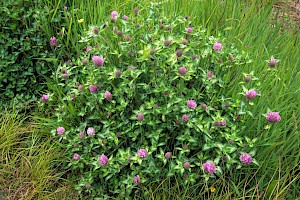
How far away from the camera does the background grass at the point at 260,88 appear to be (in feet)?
6.68

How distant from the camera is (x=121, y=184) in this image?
2045 millimetres

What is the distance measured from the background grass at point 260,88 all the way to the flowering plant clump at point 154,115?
0.09 meters

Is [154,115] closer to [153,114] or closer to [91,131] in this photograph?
[153,114]

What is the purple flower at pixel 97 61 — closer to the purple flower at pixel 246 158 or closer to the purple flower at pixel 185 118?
the purple flower at pixel 185 118

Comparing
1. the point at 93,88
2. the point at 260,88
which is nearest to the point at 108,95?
the point at 93,88

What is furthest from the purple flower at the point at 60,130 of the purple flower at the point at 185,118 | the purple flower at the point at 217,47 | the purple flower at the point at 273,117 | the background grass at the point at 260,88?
the purple flower at the point at 273,117

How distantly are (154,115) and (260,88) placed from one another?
0.67 m

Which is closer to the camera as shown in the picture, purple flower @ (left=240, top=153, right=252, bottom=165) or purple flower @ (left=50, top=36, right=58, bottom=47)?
purple flower @ (left=240, top=153, right=252, bottom=165)

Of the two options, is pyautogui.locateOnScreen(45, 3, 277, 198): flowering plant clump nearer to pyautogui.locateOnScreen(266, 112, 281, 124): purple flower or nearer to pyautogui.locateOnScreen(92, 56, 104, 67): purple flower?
pyautogui.locateOnScreen(92, 56, 104, 67): purple flower

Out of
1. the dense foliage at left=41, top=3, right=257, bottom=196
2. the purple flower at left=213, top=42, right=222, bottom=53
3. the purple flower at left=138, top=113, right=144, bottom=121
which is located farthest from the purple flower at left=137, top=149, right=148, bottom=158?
the purple flower at left=213, top=42, right=222, bottom=53

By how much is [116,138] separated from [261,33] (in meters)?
1.57

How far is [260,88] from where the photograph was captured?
2.17 metres

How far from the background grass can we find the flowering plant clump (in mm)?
90

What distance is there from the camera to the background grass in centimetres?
204
